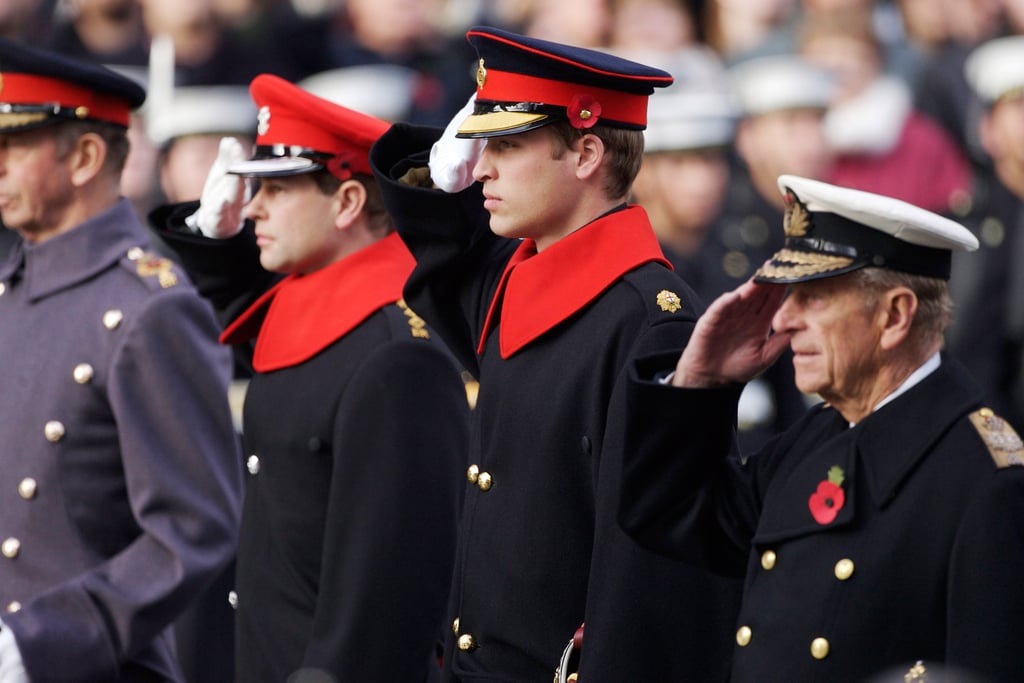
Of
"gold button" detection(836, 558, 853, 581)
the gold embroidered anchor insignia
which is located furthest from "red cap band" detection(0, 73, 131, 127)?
"gold button" detection(836, 558, 853, 581)

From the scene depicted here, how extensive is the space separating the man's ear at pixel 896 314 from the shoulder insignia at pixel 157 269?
7.10ft

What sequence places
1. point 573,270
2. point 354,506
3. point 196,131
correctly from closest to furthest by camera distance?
1. point 573,270
2. point 354,506
3. point 196,131

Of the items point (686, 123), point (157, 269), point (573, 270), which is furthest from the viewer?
point (686, 123)

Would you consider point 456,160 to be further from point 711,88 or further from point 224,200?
point 711,88

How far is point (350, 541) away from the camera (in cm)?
448

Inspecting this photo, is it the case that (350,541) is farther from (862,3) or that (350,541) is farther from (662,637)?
(862,3)

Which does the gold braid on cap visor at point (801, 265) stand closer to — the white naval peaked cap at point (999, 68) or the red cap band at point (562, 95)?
the red cap band at point (562, 95)

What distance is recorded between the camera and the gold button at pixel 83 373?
4797 mm

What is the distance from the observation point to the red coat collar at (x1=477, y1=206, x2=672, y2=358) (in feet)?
Answer: 13.1

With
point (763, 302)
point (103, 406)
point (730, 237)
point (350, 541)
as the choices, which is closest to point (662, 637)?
point (763, 302)

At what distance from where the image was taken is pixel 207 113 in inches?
358

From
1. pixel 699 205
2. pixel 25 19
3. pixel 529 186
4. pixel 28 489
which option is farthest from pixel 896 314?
pixel 25 19

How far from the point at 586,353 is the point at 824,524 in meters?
0.70

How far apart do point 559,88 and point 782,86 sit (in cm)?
525
